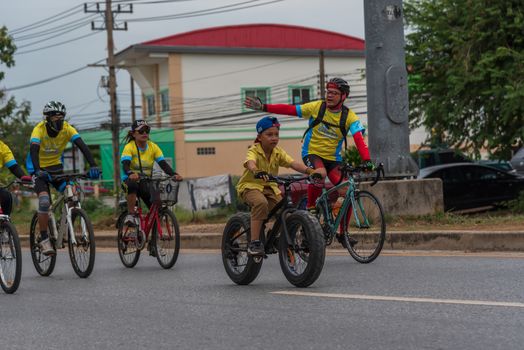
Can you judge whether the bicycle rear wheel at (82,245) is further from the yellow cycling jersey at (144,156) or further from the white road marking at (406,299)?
the white road marking at (406,299)

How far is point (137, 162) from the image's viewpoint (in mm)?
11664

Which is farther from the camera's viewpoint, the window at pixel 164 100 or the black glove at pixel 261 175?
the window at pixel 164 100

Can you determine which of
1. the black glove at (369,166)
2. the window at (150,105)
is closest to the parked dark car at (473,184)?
the black glove at (369,166)

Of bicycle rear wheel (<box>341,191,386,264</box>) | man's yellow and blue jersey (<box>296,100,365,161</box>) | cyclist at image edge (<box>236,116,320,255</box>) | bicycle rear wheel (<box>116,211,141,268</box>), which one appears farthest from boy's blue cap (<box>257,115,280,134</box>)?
bicycle rear wheel (<box>116,211,141,268</box>)

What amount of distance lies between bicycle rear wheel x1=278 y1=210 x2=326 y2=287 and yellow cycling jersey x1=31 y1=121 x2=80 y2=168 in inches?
137

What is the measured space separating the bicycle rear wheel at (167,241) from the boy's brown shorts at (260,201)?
248cm

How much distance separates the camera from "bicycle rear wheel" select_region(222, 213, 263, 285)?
8820 millimetres

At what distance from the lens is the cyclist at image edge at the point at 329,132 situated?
10.2 meters

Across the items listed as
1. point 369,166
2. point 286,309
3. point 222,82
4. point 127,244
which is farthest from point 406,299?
point 222,82

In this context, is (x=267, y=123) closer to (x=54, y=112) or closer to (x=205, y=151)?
(x=54, y=112)

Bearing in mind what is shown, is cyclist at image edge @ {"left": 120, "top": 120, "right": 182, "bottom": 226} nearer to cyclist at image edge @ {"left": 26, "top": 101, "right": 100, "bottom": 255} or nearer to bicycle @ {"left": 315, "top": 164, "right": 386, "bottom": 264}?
cyclist at image edge @ {"left": 26, "top": 101, "right": 100, "bottom": 255}

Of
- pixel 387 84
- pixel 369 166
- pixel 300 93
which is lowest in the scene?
pixel 369 166

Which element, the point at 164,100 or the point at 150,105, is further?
the point at 150,105

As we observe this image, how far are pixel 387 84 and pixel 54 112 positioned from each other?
5707 millimetres
